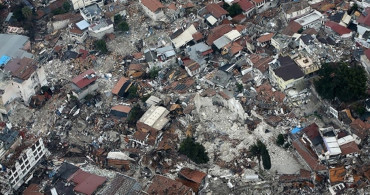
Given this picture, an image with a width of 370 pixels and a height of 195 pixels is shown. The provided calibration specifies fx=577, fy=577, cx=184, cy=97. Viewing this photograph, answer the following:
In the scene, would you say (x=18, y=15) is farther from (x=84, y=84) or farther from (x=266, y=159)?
(x=266, y=159)

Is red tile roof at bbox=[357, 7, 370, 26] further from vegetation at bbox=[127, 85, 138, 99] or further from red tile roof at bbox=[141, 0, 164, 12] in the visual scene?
vegetation at bbox=[127, 85, 138, 99]

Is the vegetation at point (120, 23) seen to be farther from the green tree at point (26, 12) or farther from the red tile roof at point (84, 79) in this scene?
the green tree at point (26, 12)

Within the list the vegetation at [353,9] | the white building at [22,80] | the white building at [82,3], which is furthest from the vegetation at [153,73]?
the vegetation at [353,9]

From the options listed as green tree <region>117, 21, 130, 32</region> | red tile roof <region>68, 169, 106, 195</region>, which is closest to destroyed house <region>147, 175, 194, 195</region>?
red tile roof <region>68, 169, 106, 195</region>

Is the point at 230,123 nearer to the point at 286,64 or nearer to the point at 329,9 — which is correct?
the point at 286,64

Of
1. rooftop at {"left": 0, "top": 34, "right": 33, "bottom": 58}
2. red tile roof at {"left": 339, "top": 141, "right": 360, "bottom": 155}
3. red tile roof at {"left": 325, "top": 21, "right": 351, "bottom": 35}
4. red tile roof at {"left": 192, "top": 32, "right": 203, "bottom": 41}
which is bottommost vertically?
red tile roof at {"left": 339, "top": 141, "right": 360, "bottom": 155}

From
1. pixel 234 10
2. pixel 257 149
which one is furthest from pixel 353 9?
pixel 257 149
